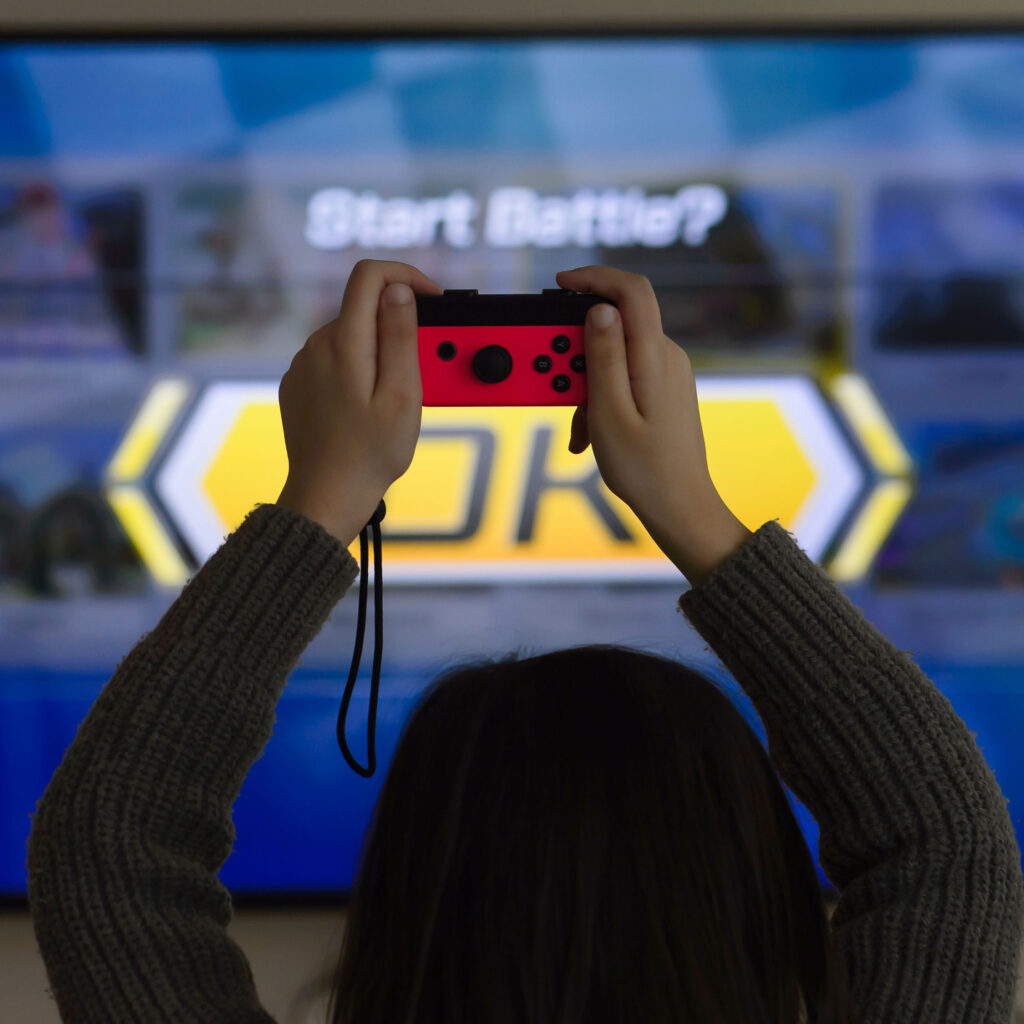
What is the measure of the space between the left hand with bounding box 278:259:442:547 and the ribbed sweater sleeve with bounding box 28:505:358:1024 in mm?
20

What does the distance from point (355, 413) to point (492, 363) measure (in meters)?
0.14

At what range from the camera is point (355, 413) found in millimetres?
484

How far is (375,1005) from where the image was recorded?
0.47 metres

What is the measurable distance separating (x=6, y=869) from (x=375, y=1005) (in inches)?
42.5

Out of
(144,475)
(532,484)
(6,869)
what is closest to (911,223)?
(532,484)

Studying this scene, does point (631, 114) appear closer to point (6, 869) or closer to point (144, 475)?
point (144, 475)

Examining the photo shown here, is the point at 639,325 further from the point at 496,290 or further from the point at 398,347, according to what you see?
the point at 496,290

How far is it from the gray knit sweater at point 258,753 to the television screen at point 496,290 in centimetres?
82

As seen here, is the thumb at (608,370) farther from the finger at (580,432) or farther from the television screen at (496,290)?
the television screen at (496,290)

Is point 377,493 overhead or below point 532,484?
overhead

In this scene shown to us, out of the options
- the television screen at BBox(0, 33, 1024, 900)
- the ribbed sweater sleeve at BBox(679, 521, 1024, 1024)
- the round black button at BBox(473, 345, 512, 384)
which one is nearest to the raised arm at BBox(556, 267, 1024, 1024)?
the ribbed sweater sleeve at BBox(679, 521, 1024, 1024)

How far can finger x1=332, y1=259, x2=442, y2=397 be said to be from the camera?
49cm

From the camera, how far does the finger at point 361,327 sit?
488 millimetres

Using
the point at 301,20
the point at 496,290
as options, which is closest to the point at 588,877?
the point at 496,290
